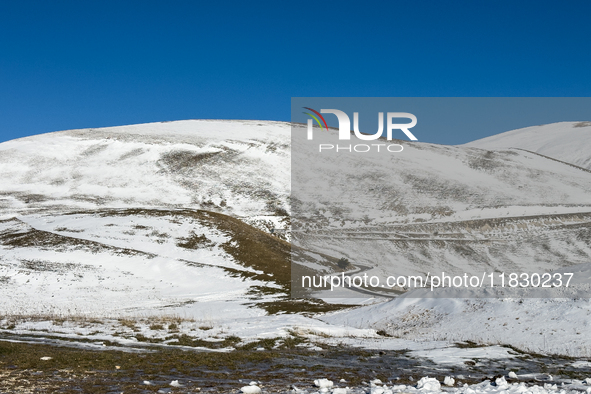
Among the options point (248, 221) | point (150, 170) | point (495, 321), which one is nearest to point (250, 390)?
point (495, 321)

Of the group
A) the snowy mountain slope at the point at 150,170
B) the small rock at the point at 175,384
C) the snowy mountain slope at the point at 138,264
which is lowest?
the small rock at the point at 175,384

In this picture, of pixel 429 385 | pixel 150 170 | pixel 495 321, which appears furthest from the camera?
pixel 150 170

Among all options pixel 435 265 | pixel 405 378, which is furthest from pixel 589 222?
pixel 405 378

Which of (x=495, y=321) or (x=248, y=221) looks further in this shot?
(x=248, y=221)

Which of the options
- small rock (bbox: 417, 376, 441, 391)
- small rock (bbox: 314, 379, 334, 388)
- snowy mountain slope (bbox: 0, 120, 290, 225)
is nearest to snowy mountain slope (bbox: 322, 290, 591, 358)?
small rock (bbox: 417, 376, 441, 391)

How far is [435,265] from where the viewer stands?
69562 mm

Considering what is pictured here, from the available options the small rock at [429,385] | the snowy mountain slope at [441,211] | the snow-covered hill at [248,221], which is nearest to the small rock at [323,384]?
the small rock at [429,385]

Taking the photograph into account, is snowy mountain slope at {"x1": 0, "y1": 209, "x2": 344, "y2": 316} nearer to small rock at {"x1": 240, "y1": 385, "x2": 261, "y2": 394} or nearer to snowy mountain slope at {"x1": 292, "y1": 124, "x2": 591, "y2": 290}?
snowy mountain slope at {"x1": 292, "y1": 124, "x2": 591, "y2": 290}

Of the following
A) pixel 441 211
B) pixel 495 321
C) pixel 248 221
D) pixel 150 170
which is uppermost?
pixel 150 170

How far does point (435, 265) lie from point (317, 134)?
70.9 meters

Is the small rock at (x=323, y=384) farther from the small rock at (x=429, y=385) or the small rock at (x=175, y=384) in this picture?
the small rock at (x=175, y=384)

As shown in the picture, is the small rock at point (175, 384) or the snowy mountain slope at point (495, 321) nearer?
the small rock at point (175, 384)

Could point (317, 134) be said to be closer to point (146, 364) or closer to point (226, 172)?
point (226, 172)

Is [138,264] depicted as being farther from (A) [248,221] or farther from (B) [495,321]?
(A) [248,221]
